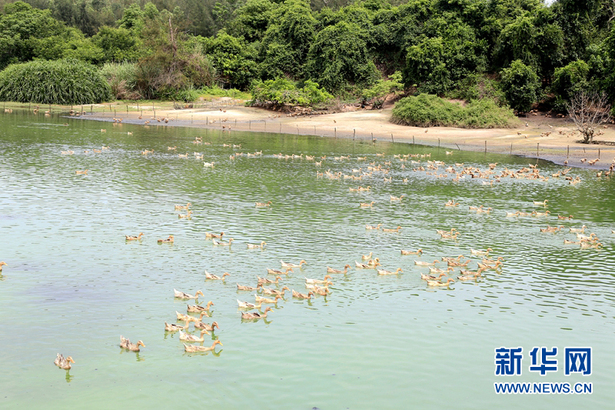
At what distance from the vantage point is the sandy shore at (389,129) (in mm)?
52906

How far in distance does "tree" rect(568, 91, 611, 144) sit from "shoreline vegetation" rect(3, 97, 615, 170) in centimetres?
122

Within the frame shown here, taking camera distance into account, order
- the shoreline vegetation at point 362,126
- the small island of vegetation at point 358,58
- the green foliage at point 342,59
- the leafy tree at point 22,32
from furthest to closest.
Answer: the leafy tree at point 22,32, the green foliage at point 342,59, the small island of vegetation at point 358,58, the shoreline vegetation at point 362,126

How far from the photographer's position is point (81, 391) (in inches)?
494

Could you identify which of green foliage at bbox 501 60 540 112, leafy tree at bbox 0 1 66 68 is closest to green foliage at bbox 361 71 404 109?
green foliage at bbox 501 60 540 112

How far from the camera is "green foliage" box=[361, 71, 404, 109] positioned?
74.8m

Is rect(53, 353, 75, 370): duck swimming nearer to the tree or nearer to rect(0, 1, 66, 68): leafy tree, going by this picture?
the tree

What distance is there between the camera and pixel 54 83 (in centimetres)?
8144

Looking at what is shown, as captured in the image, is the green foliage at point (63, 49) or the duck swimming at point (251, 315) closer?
the duck swimming at point (251, 315)

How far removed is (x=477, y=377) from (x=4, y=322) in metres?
11.6

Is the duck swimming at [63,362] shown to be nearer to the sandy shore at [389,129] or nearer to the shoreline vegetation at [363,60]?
the sandy shore at [389,129]

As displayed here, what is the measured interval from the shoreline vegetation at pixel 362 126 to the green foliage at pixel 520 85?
2010 millimetres

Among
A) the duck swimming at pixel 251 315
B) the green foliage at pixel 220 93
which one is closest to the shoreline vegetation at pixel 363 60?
the green foliage at pixel 220 93

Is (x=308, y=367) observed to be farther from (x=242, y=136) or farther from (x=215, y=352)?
(x=242, y=136)

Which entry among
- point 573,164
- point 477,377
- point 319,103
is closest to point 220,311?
point 477,377
